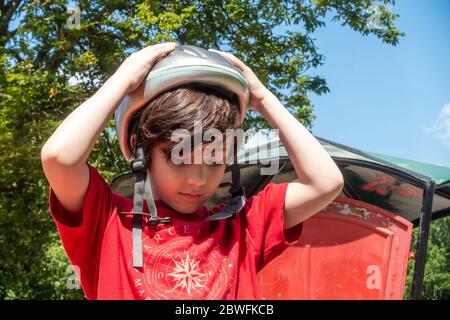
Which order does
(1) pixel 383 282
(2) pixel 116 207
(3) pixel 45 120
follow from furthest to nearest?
(3) pixel 45 120 → (1) pixel 383 282 → (2) pixel 116 207

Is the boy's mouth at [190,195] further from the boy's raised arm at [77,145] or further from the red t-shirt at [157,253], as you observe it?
the boy's raised arm at [77,145]

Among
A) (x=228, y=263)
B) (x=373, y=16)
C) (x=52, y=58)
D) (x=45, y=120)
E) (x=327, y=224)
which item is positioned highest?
(x=373, y=16)

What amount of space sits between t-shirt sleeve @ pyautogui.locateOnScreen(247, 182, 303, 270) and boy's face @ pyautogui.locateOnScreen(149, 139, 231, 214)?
0.19 meters

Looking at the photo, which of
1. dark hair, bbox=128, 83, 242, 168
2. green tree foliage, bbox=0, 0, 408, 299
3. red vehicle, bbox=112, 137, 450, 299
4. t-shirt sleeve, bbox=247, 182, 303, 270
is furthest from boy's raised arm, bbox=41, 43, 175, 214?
green tree foliage, bbox=0, 0, 408, 299

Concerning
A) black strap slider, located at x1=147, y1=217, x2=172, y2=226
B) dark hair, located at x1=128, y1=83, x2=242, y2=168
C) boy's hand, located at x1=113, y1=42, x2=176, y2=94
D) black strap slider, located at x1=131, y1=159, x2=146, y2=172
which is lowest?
black strap slider, located at x1=147, y1=217, x2=172, y2=226

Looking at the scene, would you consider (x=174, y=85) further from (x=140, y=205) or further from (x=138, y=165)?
(x=140, y=205)

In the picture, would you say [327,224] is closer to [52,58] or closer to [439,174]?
[439,174]

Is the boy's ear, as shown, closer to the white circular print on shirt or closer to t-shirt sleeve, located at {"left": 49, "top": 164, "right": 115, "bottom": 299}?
t-shirt sleeve, located at {"left": 49, "top": 164, "right": 115, "bottom": 299}

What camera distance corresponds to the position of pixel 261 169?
4547 mm

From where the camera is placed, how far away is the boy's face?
167cm

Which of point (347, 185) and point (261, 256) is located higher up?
point (347, 185)
